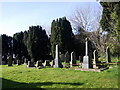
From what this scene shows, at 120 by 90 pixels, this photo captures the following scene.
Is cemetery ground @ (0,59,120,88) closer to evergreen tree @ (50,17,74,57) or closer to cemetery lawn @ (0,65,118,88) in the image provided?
cemetery lawn @ (0,65,118,88)

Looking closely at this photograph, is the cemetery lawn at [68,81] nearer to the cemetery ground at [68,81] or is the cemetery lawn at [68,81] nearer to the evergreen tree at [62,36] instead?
the cemetery ground at [68,81]

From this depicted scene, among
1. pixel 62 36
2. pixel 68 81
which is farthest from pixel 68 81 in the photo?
pixel 62 36

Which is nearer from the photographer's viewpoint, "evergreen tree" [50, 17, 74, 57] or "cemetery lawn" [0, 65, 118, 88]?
"cemetery lawn" [0, 65, 118, 88]

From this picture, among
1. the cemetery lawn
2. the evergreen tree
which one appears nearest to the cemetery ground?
the cemetery lawn

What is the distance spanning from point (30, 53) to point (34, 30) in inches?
228

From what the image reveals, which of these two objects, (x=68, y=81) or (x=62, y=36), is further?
(x=62, y=36)

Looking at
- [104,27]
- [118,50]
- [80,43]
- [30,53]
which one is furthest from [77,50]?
[118,50]

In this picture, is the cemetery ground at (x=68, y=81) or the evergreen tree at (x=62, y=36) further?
the evergreen tree at (x=62, y=36)

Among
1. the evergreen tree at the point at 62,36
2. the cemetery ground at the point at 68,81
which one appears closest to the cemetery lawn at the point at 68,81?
the cemetery ground at the point at 68,81

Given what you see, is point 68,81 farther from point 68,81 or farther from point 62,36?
point 62,36

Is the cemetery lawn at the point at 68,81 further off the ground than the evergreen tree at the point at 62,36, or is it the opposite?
the evergreen tree at the point at 62,36

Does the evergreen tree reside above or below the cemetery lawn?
above

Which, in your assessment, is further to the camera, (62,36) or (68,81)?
(62,36)

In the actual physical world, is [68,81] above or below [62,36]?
below
